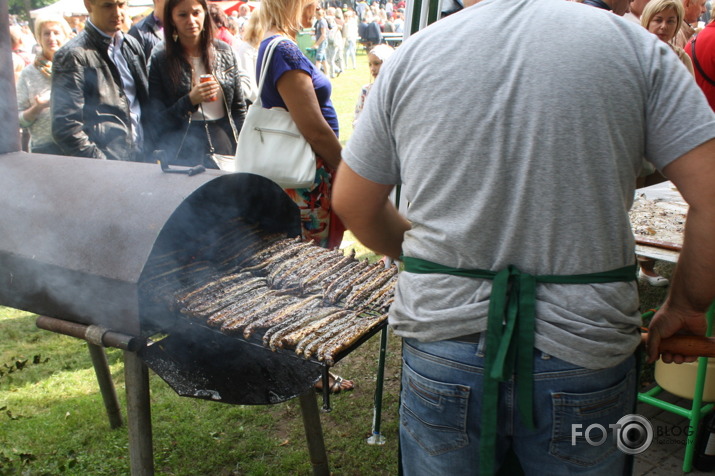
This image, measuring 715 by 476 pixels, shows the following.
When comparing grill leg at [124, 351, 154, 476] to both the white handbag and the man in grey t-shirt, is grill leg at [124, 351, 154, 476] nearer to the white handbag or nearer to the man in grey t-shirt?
the man in grey t-shirt

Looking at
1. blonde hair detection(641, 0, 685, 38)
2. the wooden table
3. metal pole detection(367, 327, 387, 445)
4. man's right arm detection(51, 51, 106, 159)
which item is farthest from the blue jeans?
blonde hair detection(641, 0, 685, 38)

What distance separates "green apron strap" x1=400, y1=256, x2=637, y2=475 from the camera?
1.54 meters

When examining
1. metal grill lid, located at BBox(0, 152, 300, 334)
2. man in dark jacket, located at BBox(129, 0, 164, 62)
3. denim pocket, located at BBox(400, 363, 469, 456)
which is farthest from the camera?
man in dark jacket, located at BBox(129, 0, 164, 62)

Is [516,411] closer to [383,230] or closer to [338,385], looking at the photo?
[383,230]

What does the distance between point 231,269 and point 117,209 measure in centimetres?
65

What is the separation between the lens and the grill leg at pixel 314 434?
10.0ft

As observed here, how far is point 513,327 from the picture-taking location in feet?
5.11

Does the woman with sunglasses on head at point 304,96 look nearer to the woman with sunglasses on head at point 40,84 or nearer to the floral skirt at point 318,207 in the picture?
the floral skirt at point 318,207

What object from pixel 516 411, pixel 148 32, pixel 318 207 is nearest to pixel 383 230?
pixel 516 411

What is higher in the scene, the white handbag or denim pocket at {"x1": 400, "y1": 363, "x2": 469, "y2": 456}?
the white handbag

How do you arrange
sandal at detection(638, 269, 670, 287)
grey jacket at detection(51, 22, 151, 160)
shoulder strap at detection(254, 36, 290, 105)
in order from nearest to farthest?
shoulder strap at detection(254, 36, 290, 105) → grey jacket at detection(51, 22, 151, 160) → sandal at detection(638, 269, 670, 287)

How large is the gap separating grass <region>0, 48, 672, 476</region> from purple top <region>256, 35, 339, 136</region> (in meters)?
1.89

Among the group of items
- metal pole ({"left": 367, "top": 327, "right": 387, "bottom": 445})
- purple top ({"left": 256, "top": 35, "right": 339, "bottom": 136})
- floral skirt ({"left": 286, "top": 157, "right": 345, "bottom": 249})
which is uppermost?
purple top ({"left": 256, "top": 35, "right": 339, "bottom": 136})

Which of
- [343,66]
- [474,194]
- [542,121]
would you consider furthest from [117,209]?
[343,66]
